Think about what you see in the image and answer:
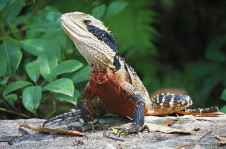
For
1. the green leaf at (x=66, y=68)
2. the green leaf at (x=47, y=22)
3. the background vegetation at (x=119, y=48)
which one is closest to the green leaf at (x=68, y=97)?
the background vegetation at (x=119, y=48)

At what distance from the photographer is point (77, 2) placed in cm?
709

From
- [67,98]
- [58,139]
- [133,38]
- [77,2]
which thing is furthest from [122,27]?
[58,139]

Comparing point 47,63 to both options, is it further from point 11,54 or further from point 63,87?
point 63,87

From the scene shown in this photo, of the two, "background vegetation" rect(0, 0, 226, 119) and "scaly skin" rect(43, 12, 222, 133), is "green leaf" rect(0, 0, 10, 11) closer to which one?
"background vegetation" rect(0, 0, 226, 119)

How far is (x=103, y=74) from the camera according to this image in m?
3.57

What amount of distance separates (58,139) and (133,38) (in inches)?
189

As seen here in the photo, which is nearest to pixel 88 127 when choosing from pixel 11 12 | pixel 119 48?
pixel 11 12

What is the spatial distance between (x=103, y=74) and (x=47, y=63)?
1019 mm

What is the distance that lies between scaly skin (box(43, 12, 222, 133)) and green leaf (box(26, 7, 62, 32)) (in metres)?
1.01

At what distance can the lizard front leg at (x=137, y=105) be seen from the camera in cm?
328

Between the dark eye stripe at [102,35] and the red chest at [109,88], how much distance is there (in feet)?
0.96

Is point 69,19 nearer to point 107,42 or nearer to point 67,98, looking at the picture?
point 107,42

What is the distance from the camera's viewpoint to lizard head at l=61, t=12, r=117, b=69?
344cm

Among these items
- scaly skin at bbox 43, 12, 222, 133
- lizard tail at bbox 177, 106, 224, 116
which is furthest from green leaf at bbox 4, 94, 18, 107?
lizard tail at bbox 177, 106, 224, 116
